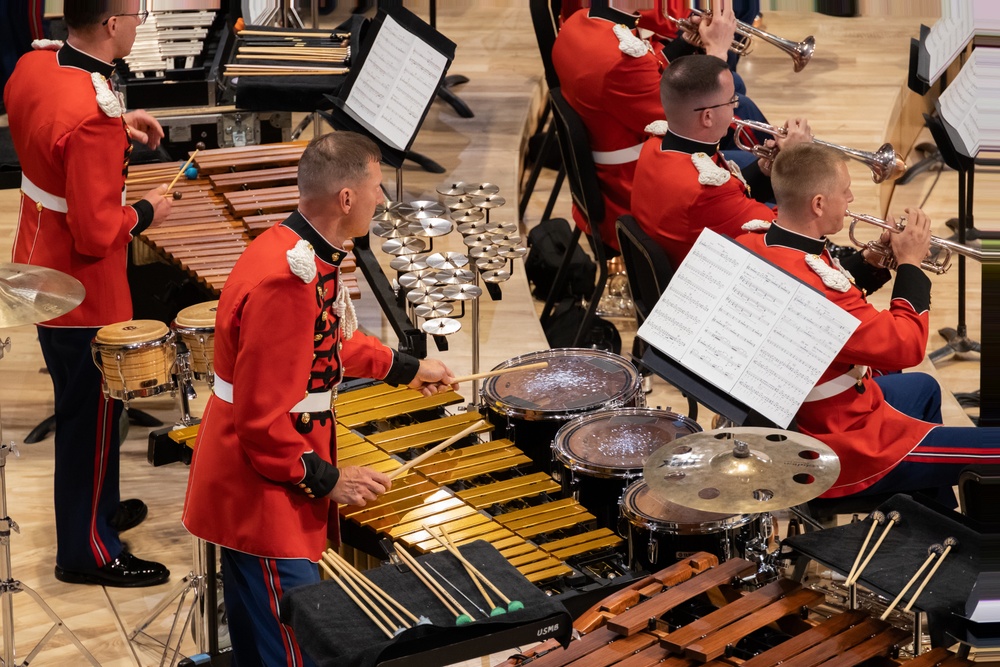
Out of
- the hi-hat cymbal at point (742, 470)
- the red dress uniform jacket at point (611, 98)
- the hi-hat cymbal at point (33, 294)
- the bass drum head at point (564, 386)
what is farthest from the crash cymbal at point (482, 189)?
the hi-hat cymbal at point (742, 470)

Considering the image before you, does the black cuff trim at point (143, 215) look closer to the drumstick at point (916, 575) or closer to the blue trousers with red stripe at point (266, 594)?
the blue trousers with red stripe at point (266, 594)

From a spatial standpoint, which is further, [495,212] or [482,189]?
[495,212]

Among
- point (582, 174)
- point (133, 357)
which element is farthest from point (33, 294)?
point (582, 174)

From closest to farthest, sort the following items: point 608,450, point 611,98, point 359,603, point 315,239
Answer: point 359,603, point 315,239, point 608,450, point 611,98

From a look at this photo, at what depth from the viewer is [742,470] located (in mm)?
3287

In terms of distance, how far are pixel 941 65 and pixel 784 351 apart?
315 centimetres

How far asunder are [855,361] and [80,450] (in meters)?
2.46

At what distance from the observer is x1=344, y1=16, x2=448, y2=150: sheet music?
5.60 metres

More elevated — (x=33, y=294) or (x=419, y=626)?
(x=33, y=294)

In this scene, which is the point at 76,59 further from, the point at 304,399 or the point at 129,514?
the point at 304,399

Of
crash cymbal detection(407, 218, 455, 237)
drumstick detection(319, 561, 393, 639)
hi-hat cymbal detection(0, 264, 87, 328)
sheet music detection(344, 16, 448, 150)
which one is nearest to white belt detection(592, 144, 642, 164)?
sheet music detection(344, 16, 448, 150)

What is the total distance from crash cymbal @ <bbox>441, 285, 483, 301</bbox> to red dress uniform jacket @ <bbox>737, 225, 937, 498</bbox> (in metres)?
1.04

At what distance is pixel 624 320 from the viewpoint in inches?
260

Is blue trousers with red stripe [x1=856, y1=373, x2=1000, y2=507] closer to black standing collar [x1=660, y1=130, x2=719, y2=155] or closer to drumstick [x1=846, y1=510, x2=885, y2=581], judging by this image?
drumstick [x1=846, y1=510, x2=885, y2=581]
